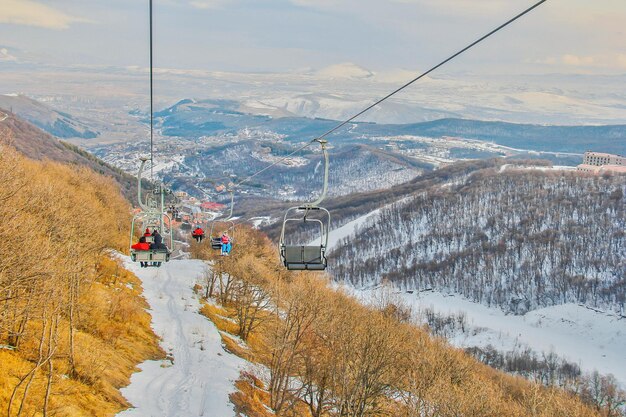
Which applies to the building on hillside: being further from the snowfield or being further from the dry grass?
the snowfield

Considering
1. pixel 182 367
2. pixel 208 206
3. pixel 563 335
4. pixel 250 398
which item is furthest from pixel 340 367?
pixel 563 335

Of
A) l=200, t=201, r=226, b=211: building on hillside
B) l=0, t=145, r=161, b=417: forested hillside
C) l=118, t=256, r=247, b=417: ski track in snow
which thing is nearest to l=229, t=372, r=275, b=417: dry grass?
l=118, t=256, r=247, b=417: ski track in snow

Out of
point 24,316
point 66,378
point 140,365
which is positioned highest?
point 24,316

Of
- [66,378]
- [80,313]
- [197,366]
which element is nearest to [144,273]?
[197,366]

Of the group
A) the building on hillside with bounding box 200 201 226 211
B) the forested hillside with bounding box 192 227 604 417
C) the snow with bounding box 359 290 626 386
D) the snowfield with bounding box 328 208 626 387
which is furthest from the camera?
the snow with bounding box 359 290 626 386

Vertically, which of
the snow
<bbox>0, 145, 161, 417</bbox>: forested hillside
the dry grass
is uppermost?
<bbox>0, 145, 161, 417</bbox>: forested hillside

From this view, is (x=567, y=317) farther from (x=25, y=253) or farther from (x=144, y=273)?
(x=25, y=253)

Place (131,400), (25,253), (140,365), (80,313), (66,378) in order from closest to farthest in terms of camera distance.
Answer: (25,253) < (66,378) < (131,400) < (80,313) < (140,365)

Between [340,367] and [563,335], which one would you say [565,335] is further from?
[340,367]
